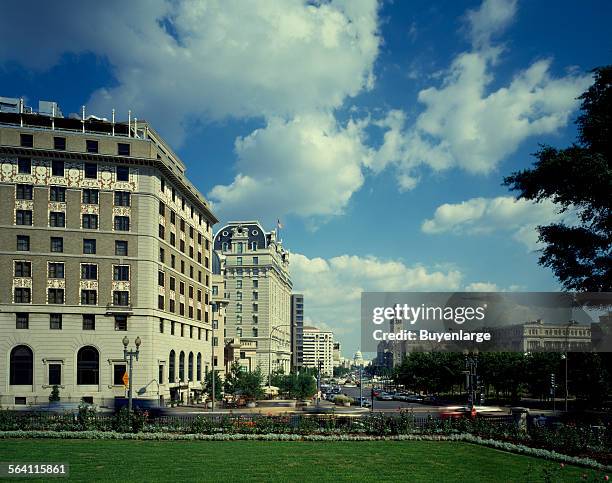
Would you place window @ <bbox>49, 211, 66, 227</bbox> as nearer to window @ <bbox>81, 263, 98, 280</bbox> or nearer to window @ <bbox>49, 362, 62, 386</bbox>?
window @ <bbox>81, 263, 98, 280</bbox>

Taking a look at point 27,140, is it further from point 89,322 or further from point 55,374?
point 55,374

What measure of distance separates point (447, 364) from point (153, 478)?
252 feet

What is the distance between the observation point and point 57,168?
62000 millimetres

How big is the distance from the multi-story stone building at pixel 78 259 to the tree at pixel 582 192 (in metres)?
40.6

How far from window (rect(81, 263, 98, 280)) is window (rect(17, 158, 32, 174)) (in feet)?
36.4

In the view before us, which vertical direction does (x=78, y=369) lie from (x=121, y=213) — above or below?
below

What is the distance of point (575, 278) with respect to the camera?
3709 centimetres

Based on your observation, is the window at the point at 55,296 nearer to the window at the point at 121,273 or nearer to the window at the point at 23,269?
the window at the point at 23,269

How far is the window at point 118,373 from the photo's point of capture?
202 ft

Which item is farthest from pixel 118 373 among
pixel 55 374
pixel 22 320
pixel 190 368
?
pixel 190 368

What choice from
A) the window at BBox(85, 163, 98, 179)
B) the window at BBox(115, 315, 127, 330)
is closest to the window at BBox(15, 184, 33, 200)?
the window at BBox(85, 163, 98, 179)

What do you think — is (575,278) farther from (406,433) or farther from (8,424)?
(8,424)

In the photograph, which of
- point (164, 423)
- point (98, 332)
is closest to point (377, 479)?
point (164, 423)

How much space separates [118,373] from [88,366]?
3.08 m
